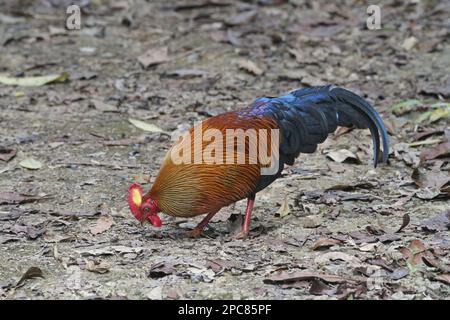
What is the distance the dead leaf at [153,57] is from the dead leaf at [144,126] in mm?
1511

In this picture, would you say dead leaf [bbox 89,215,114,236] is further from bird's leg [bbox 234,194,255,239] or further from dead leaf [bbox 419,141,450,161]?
dead leaf [bbox 419,141,450,161]

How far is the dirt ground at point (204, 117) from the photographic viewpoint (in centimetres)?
504

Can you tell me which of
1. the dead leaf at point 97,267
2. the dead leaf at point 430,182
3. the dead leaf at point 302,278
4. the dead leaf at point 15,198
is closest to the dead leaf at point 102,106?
the dead leaf at point 15,198

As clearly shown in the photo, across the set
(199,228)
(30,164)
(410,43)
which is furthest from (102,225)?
(410,43)

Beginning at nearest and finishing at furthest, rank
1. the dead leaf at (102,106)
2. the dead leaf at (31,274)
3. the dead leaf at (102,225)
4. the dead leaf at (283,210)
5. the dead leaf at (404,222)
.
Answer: the dead leaf at (31,274) < the dead leaf at (404,222) < the dead leaf at (102,225) < the dead leaf at (283,210) < the dead leaf at (102,106)

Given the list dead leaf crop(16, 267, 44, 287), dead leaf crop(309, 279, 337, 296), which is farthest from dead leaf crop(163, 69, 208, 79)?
dead leaf crop(309, 279, 337, 296)

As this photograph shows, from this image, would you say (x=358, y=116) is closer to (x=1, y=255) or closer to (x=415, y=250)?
(x=415, y=250)

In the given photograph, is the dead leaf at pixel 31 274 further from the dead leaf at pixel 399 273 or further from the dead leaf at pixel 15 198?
the dead leaf at pixel 399 273

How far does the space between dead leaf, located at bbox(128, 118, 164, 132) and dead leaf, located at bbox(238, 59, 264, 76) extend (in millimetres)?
1642

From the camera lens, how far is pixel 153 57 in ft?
31.5

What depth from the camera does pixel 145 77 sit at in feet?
30.2

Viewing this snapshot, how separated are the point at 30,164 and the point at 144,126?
1262mm

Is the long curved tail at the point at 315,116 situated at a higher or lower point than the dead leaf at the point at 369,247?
higher

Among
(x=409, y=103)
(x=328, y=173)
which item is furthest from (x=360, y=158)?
(x=409, y=103)
